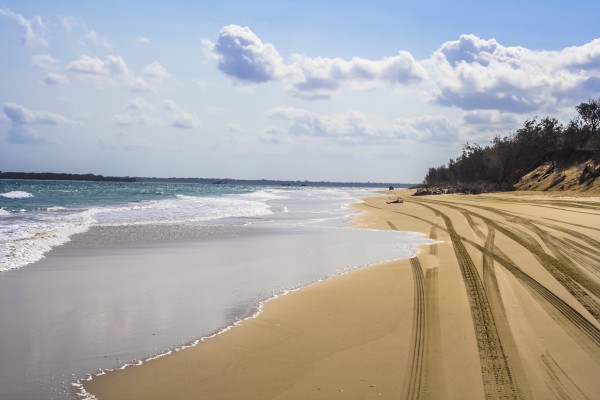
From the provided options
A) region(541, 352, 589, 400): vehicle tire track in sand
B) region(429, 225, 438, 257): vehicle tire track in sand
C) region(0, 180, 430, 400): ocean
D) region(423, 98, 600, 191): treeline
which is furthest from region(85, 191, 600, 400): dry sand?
region(423, 98, 600, 191): treeline

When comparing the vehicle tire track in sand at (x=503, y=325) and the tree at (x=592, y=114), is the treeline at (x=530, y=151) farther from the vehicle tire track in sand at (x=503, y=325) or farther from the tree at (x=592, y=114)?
the vehicle tire track in sand at (x=503, y=325)

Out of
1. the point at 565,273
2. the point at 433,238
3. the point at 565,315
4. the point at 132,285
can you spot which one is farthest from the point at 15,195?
the point at 565,315

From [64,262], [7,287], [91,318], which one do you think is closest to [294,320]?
[91,318]

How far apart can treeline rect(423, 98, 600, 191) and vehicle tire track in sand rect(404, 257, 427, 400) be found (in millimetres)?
43557

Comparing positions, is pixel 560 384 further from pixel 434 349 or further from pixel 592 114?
pixel 592 114

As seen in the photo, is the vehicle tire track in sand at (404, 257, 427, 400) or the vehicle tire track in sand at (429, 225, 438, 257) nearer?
the vehicle tire track in sand at (404, 257, 427, 400)

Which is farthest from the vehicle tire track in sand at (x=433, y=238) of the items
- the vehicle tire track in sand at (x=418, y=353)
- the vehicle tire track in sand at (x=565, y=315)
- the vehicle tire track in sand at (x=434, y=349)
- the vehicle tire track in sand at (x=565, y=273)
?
the vehicle tire track in sand at (x=418, y=353)

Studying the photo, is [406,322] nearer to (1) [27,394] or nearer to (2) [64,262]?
(1) [27,394]

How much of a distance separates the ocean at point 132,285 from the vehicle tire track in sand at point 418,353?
2.40m

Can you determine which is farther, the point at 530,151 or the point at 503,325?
the point at 530,151

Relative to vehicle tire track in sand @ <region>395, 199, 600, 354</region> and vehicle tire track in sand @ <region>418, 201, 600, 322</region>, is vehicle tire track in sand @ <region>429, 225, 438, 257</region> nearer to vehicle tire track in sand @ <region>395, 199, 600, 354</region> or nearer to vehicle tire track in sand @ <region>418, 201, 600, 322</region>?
vehicle tire track in sand @ <region>418, 201, 600, 322</region>

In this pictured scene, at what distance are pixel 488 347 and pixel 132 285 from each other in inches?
258

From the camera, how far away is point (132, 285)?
9.91 m

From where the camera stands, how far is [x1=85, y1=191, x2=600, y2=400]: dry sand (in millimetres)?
5027
